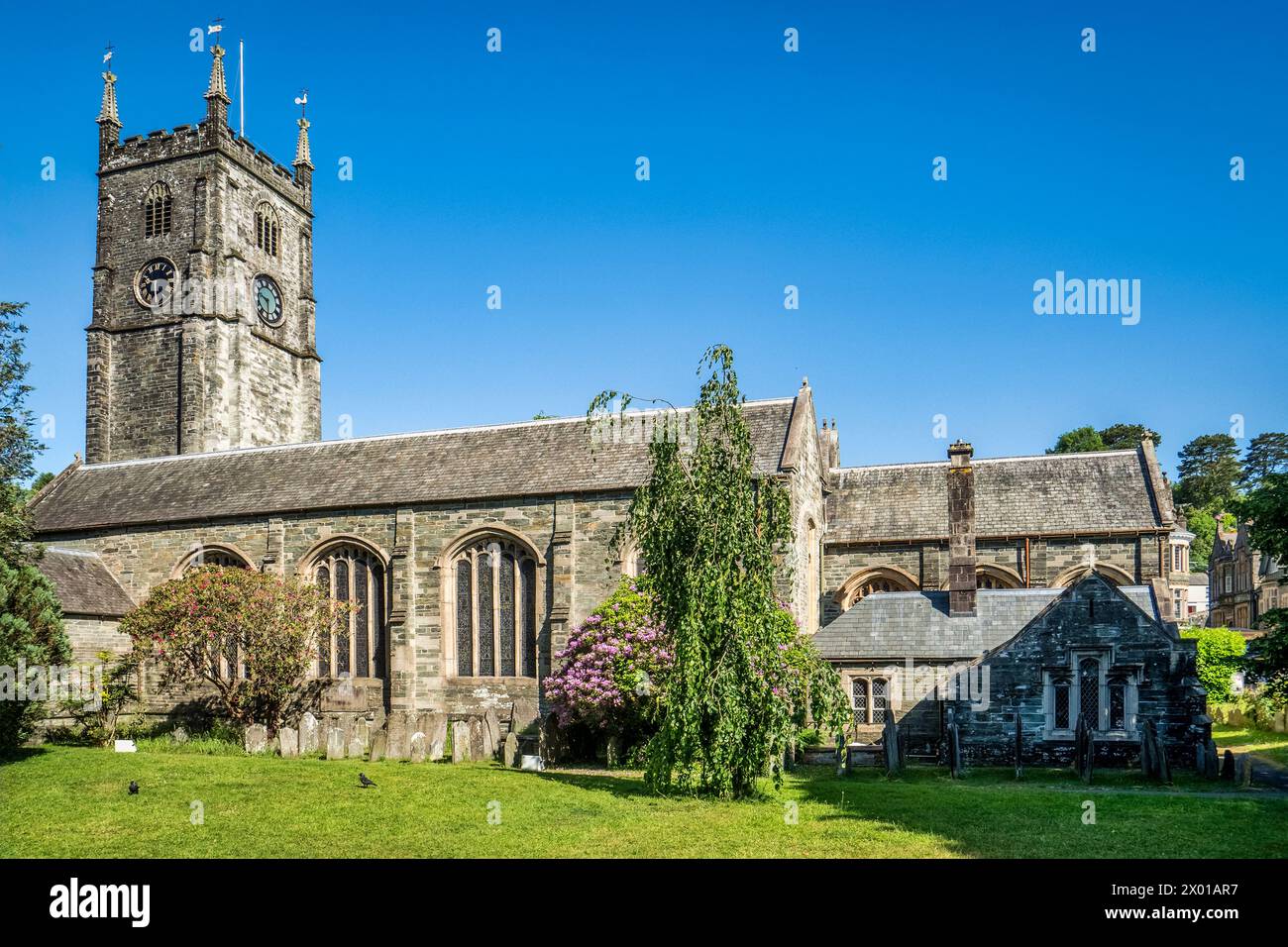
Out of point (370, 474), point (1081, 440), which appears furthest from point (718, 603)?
point (1081, 440)

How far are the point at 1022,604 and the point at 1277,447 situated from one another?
9093 cm

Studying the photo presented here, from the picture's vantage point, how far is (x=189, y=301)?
4178cm

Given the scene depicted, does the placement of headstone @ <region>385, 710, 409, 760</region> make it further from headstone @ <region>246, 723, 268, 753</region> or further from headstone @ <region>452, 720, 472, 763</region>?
headstone @ <region>246, 723, 268, 753</region>

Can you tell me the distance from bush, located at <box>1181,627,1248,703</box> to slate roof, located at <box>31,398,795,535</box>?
76.0 feet

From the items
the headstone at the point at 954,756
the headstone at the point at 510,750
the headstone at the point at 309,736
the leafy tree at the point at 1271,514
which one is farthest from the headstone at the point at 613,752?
the leafy tree at the point at 1271,514

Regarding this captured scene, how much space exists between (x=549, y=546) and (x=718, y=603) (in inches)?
536

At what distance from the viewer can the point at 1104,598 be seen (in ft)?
74.8

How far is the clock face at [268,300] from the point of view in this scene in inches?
Result: 1758

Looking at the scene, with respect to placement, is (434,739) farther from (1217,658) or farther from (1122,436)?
(1122,436)

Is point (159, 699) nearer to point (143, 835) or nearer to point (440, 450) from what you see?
point (440, 450)

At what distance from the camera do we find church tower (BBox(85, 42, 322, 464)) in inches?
1638

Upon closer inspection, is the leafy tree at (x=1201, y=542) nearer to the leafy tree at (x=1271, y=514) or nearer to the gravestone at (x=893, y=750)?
the gravestone at (x=893, y=750)

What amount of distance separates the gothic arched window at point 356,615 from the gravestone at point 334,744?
320 inches

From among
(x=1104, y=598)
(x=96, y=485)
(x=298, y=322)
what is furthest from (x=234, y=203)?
(x=1104, y=598)
